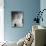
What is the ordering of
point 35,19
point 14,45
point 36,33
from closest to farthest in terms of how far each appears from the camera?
point 36,33 → point 14,45 → point 35,19

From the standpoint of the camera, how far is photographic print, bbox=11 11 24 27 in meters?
5.68

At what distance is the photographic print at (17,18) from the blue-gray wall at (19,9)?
0.42 ft

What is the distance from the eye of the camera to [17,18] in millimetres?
5695

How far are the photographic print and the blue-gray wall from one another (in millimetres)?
127

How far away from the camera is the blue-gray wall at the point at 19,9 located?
5641 mm

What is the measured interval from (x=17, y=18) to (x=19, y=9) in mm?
389

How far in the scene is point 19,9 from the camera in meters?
5.68

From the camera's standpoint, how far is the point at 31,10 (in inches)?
225

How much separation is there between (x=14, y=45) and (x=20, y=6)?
7.13ft

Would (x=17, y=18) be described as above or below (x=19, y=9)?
below

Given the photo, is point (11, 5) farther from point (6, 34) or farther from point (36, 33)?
point (36, 33)

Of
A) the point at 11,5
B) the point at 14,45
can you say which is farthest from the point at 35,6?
the point at 14,45

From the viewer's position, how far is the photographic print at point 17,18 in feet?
18.6

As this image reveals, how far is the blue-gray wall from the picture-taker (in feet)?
18.5
